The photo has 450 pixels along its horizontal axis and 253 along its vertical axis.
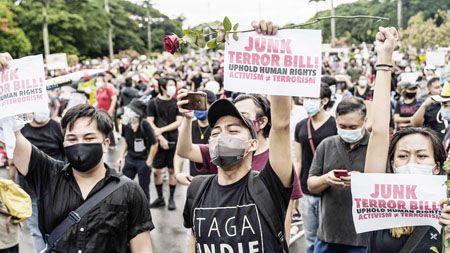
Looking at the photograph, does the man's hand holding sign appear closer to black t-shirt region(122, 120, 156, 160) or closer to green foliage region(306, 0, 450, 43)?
black t-shirt region(122, 120, 156, 160)

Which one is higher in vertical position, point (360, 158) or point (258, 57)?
point (258, 57)

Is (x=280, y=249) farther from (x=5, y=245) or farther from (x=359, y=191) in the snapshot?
(x=5, y=245)

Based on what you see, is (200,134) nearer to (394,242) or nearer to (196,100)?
(196,100)

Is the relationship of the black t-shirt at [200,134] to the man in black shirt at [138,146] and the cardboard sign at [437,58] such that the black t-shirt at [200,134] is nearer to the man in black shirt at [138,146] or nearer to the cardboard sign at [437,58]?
the man in black shirt at [138,146]

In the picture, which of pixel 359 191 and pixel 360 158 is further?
pixel 360 158

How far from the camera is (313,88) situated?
2.74 metres

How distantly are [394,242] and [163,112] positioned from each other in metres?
5.80

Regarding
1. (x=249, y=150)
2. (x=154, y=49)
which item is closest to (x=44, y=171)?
(x=249, y=150)

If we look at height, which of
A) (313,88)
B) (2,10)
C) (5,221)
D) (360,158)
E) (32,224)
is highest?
(2,10)

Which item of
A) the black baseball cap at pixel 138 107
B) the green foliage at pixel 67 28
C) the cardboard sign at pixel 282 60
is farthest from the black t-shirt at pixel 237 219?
the green foliage at pixel 67 28

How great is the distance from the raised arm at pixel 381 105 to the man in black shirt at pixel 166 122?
5513 mm

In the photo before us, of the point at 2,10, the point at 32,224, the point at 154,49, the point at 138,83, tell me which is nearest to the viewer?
the point at 32,224

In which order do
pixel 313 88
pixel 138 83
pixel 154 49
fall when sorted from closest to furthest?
pixel 313 88 → pixel 138 83 → pixel 154 49

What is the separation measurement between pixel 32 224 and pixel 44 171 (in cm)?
267
